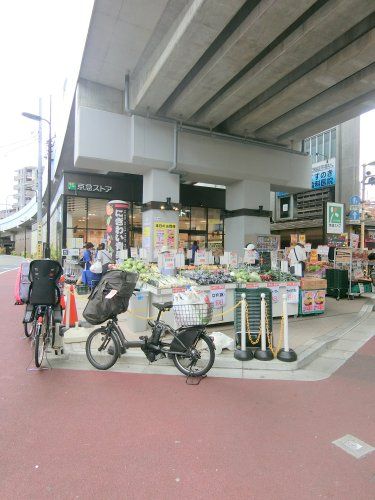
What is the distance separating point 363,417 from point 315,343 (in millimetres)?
2473

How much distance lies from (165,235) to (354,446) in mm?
10909

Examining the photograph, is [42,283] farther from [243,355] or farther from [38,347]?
[243,355]

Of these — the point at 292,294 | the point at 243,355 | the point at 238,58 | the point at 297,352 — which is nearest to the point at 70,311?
the point at 243,355

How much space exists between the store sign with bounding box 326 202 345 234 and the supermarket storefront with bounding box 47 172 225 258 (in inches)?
257

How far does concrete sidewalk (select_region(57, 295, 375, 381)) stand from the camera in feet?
16.0

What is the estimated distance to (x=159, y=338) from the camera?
4.80 meters

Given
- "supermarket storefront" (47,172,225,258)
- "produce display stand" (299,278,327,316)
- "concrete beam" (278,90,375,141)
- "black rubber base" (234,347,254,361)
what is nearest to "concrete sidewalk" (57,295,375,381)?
"black rubber base" (234,347,254,361)

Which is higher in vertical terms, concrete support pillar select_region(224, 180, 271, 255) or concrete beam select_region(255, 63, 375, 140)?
concrete beam select_region(255, 63, 375, 140)

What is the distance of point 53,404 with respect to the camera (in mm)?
3820

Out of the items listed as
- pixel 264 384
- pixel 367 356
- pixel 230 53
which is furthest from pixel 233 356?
pixel 230 53

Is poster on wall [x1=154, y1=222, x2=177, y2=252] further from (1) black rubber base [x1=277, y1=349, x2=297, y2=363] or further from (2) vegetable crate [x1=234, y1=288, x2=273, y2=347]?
(1) black rubber base [x1=277, y1=349, x2=297, y2=363]

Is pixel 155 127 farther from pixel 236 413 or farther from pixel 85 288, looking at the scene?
pixel 236 413

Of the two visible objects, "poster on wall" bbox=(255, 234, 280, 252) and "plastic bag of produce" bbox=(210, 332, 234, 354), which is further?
"poster on wall" bbox=(255, 234, 280, 252)

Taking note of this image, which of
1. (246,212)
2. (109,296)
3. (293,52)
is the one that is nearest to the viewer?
(109,296)
